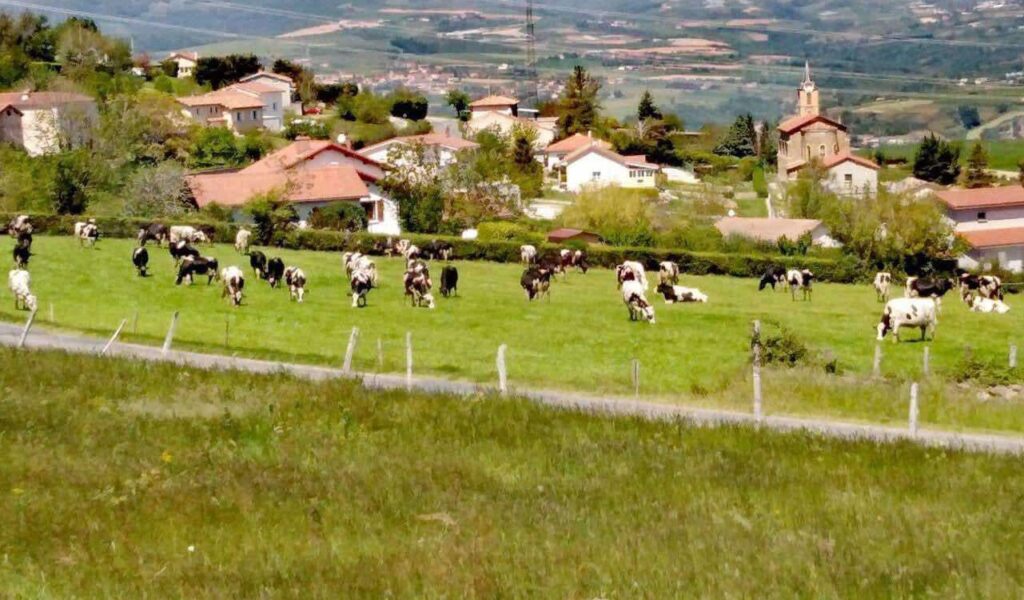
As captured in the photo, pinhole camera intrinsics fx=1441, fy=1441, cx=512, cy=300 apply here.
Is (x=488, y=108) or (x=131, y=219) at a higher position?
(x=488, y=108)

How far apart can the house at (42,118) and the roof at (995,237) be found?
52386 mm

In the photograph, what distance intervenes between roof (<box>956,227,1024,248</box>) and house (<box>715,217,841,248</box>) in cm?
1227

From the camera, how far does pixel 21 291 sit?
3625 cm

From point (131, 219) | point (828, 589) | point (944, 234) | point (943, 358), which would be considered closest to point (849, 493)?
point (828, 589)

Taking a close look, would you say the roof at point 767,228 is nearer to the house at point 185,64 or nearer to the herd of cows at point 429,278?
the herd of cows at point 429,278

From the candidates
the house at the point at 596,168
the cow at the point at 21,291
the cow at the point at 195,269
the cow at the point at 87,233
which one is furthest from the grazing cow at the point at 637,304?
the house at the point at 596,168

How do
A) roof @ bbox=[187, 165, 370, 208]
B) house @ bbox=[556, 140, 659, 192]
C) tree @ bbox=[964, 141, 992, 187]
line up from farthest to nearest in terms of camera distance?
tree @ bbox=[964, 141, 992, 187]
house @ bbox=[556, 140, 659, 192]
roof @ bbox=[187, 165, 370, 208]

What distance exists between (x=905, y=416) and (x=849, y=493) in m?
9.20

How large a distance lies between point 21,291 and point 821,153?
10576 cm

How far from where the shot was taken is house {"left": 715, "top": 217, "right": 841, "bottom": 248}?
71.4m

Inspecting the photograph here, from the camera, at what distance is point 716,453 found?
15992 millimetres

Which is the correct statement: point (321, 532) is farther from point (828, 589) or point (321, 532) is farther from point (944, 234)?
point (944, 234)

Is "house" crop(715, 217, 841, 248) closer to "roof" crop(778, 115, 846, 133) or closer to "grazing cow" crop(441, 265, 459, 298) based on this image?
"grazing cow" crop(441, 265, 459, 298)

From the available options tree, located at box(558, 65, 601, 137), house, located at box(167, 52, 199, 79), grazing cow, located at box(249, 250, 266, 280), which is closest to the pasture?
grazing cow, located at box(249, 250, 266, 280)
